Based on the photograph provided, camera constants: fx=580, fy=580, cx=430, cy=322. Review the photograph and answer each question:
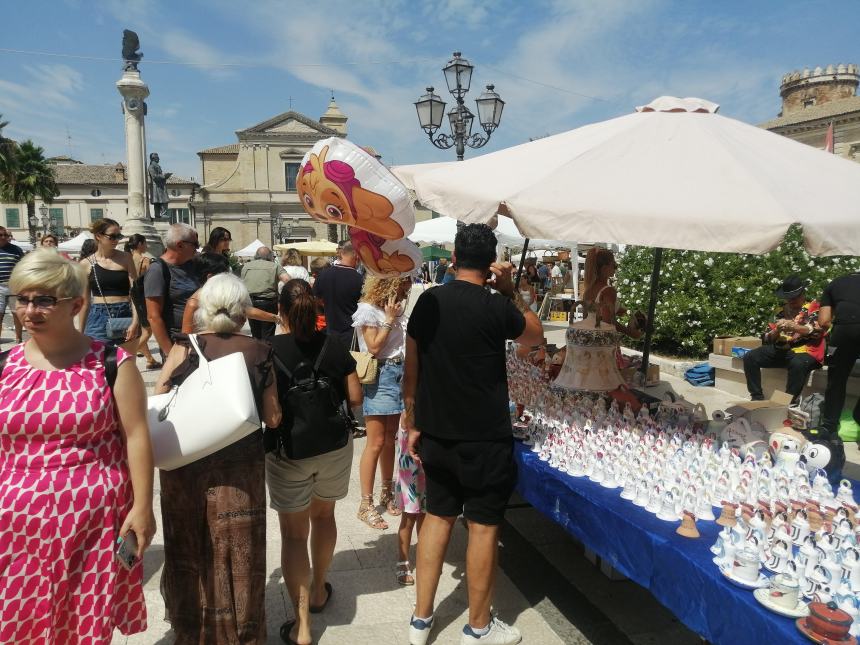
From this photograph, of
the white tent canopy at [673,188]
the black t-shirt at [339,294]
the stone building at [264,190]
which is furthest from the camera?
the stone building at [264,190]

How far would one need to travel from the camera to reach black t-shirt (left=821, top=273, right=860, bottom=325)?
514cm

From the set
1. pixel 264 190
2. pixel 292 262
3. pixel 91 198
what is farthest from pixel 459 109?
pixel 91 198

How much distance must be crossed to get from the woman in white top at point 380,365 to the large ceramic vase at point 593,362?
3.88ft

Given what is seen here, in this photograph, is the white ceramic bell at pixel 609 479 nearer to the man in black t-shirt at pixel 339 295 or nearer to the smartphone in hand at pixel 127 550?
the smartphone in hand at pixel 127 550

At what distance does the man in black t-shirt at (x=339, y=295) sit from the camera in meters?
5.04

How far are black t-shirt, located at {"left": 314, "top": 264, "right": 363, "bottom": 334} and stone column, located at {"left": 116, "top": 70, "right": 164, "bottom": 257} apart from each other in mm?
13413

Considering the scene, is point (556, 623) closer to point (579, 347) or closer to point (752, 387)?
point (579, 347)

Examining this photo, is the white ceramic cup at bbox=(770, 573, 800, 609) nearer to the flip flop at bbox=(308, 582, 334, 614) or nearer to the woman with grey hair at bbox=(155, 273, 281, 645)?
the woman with grey hair at bbox=(155, 273, 281, 645)

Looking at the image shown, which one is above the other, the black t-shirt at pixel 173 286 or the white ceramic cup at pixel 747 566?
the black t-shirt at pixel 173 286

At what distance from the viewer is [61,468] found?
1868 millimetres

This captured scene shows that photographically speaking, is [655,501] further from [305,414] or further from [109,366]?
[109,366]

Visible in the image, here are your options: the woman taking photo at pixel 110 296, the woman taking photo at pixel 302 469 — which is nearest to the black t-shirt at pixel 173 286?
the woman taking photo at pixel 110 296

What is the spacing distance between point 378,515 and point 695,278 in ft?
23.8

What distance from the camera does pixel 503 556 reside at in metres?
3.61
